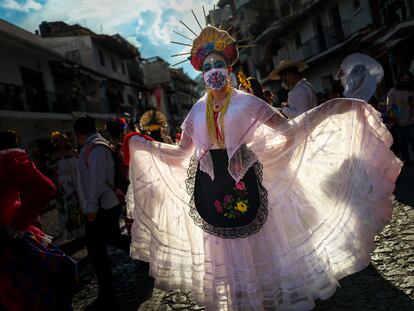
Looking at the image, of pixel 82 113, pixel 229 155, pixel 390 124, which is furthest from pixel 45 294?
pixel 82 113

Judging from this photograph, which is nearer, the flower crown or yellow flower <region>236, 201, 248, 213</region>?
yellow flower <region>236, 201, 248, 213</region>

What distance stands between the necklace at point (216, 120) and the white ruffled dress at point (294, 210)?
0.05m

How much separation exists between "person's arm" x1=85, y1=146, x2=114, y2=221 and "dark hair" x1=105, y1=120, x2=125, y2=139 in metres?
1.20

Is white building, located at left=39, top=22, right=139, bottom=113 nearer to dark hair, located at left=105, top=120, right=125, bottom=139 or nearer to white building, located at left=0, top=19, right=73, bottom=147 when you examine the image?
white building, located at left=0, top=19, right=73, bottom=147

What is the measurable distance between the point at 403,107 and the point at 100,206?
6.31 m

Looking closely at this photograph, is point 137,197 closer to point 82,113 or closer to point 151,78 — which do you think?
point 82,113

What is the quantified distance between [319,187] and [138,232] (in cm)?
160

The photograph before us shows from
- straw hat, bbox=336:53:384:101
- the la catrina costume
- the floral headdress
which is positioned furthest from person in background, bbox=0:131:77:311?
straw hat, bbox=336:53:384:101

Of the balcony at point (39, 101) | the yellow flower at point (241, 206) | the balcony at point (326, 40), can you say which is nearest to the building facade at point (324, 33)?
the balcony at point (326, 40)

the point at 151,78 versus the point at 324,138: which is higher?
the point at 151,78

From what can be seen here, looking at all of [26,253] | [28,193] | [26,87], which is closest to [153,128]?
[28,193]

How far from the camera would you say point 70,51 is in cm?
3191

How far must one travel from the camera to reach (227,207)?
3.05 m

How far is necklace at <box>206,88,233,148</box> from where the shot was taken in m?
3.12
